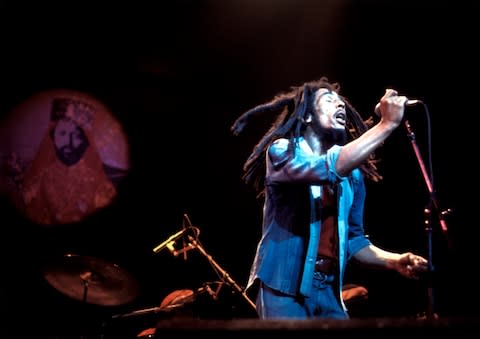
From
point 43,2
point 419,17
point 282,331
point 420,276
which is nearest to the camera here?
point 282,331

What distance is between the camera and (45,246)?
5.79 meters

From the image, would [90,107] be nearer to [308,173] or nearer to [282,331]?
[308,173]

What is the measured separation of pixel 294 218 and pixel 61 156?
438 cm

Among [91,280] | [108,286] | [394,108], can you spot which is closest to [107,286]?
[108,286]

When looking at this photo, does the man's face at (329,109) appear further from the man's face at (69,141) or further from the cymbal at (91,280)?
the man's face at (69,141)

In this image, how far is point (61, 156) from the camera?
242 inches

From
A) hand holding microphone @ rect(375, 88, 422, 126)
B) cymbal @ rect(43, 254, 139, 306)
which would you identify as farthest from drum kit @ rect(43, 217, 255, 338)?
hand holding microphone @ rect(375, 88, 422, 126)

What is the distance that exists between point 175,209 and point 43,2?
9.60 feet

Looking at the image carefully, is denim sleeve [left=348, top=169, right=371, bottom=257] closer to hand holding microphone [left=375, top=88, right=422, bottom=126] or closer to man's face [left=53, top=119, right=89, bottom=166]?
hand holding microphone [left=375, top=88, right=422, bottom=126]

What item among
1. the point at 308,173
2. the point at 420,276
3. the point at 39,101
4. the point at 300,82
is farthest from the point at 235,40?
the point at 420,276

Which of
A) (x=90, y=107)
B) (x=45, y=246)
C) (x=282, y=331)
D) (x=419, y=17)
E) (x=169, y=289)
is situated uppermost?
(x=419, y=17)

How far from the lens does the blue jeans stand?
7.81 feet

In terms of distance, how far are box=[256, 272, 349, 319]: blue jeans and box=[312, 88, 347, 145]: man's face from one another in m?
0.89

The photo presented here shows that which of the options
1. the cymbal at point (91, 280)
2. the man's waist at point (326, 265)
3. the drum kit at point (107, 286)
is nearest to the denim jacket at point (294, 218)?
the man's waist at point (326, 265)
